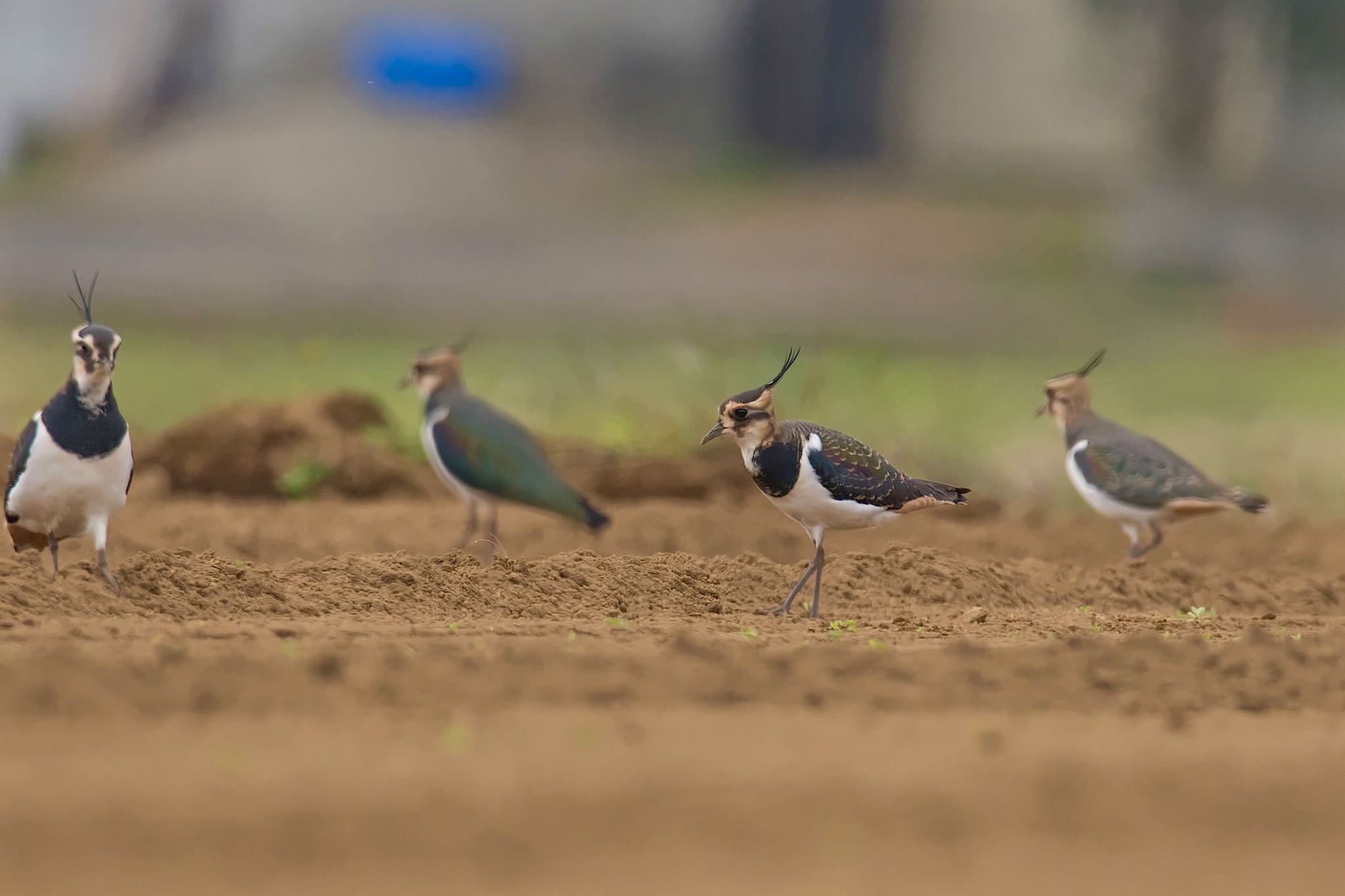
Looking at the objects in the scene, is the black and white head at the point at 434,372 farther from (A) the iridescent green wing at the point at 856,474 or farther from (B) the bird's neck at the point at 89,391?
(B) the bird's neck at the point at 89,391

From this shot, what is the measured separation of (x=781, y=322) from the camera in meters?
18.5

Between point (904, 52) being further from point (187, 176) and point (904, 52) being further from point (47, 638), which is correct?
point (47, 638)

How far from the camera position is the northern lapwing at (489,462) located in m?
7.72

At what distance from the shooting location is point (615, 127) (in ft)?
97.9

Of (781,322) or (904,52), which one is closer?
(781,322)

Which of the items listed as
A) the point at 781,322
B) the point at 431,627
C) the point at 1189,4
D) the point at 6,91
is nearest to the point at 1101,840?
the point at 431,627

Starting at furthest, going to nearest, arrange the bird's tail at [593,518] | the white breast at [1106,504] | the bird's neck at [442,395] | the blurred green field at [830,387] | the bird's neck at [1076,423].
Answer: the blurred green field at [830,387] < the bird's neck at [1076,423] < the white breast at [1106,504] < the bird's neck at [442,395] < the bird's tail at [593,518]

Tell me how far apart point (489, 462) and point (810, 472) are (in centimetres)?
168

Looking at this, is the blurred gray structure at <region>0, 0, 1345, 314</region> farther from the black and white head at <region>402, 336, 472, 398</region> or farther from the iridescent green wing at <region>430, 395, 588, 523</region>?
the iridescent green wing at <region>430, 395, 588, 523</region>

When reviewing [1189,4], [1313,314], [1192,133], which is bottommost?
[1313,314]

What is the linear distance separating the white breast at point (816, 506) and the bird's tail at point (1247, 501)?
212 cm

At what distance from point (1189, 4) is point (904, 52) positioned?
336 inches

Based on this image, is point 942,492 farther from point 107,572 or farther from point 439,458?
point 107,572

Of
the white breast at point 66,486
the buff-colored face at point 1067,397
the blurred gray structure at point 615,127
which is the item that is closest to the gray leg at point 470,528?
the white breast at point 66,486
